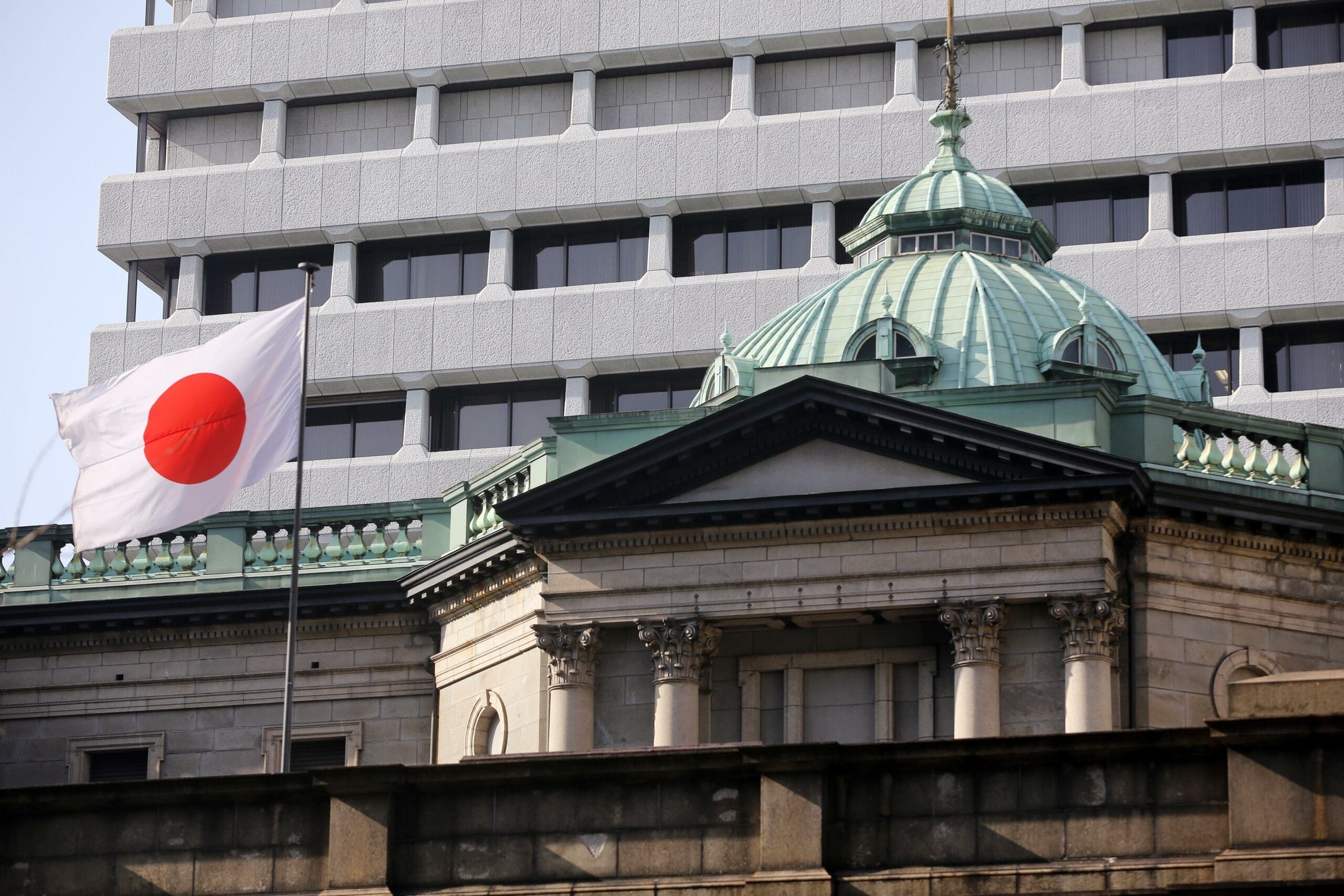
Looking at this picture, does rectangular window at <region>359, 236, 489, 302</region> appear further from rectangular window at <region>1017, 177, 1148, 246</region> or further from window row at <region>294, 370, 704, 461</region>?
rectangular window at <region>1017, 177, 1148, 246</region>

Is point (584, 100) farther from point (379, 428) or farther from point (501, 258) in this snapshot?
point (379, 428)

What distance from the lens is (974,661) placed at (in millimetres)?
45969

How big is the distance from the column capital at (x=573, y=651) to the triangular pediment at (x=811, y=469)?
156 cm

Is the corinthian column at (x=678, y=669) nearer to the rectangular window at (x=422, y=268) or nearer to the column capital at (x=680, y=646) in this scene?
the column capital at (x=680, y=646)

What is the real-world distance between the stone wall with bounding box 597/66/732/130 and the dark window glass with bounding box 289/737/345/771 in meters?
30.6

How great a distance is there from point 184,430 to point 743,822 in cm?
1770

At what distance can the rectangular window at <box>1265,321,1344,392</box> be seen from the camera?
74.4 meters

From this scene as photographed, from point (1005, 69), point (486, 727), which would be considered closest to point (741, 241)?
point (1005, 69)

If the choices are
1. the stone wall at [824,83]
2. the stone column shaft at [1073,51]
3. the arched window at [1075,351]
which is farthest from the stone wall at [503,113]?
the arched window at [1075,351]

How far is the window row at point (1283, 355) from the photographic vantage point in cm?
7444

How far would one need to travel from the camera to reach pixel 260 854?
31484mm

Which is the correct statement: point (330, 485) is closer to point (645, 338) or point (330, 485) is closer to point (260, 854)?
point (645, 338)

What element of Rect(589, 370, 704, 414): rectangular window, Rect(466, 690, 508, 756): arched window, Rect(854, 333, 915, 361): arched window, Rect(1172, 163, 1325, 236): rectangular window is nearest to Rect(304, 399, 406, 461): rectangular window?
Rect(589, 370, 704, 414): rectangular window

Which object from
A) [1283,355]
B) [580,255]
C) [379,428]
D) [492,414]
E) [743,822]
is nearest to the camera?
[743,822]
